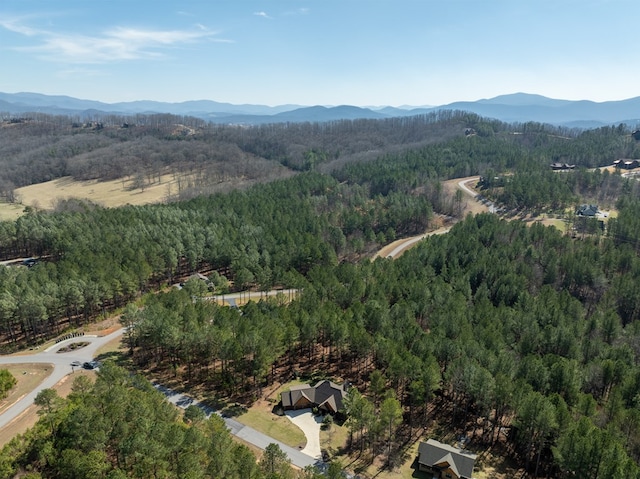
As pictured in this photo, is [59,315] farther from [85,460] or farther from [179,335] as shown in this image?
[85,460]

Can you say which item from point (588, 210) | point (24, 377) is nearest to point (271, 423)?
point (24, 377)

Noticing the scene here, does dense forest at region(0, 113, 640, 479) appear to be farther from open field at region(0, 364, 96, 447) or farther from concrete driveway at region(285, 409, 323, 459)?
open field at region(0, 364, 96, 447)

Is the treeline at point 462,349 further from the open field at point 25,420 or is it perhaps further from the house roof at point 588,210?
the house roof at point 588,210

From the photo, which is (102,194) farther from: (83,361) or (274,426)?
(274,426)

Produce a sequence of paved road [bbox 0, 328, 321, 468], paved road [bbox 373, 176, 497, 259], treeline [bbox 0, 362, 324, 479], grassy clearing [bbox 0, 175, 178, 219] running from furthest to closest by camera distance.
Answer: grassy clearing [bbox 0, 175, 178, 219]
paved road [bbox 373, 176, 497, 259]
paved road [bbox 0, 328, 321, 468]
treeline [bbox 0, 362, 324, 479]

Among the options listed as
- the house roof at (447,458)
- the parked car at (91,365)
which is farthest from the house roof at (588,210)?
the parked car at (91,365)

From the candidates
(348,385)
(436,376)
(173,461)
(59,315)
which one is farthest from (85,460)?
(59,315)

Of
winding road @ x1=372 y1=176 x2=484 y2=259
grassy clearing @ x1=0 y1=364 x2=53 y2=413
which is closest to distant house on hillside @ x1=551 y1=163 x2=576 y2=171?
winding road @ x1=372 y1=176 x2=484 y2=259
